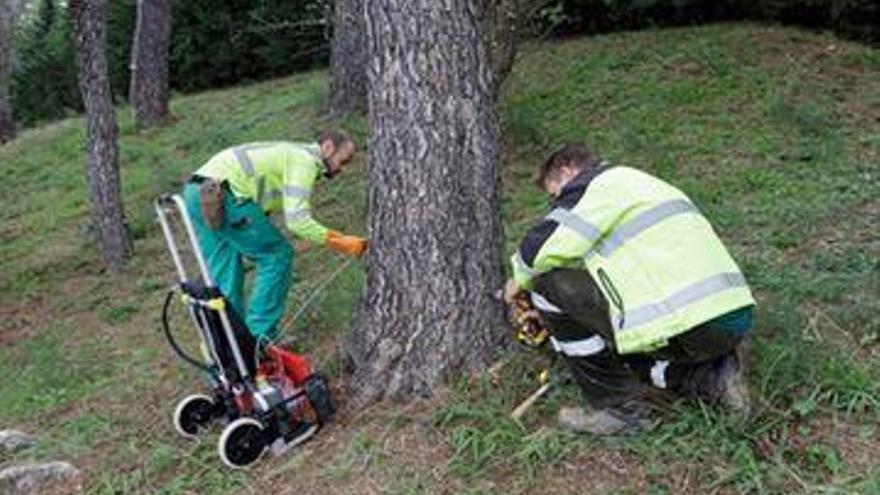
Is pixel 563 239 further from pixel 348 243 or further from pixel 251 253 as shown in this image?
pixel 251 253

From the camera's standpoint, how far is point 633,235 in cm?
456

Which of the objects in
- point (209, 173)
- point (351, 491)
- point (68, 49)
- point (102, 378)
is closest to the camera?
point (351, 491)

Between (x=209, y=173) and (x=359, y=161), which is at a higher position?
(x=209, y=173)

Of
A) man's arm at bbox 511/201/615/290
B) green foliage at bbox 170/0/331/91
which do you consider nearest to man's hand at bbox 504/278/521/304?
man's arm at bbox 511/201/615/290

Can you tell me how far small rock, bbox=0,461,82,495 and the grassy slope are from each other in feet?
0.57

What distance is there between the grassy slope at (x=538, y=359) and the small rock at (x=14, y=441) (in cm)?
17

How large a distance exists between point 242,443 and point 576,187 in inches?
81.1

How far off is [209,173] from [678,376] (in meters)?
2.77

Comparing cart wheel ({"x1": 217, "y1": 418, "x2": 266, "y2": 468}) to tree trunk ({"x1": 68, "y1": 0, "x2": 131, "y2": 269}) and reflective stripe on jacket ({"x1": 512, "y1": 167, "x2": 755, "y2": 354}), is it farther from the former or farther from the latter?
tree trunk ({"x1": 68, "y1": 0, "x2": 131, "y2": 269})

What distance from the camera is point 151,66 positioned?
16.0 m

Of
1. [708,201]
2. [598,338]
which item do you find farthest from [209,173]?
[708,201]

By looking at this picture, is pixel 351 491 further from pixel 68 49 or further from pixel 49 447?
pixel 68 49

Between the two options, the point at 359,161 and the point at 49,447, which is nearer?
the point at 49,447

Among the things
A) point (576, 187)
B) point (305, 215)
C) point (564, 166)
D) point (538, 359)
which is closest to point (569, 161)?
point (564, 166)
